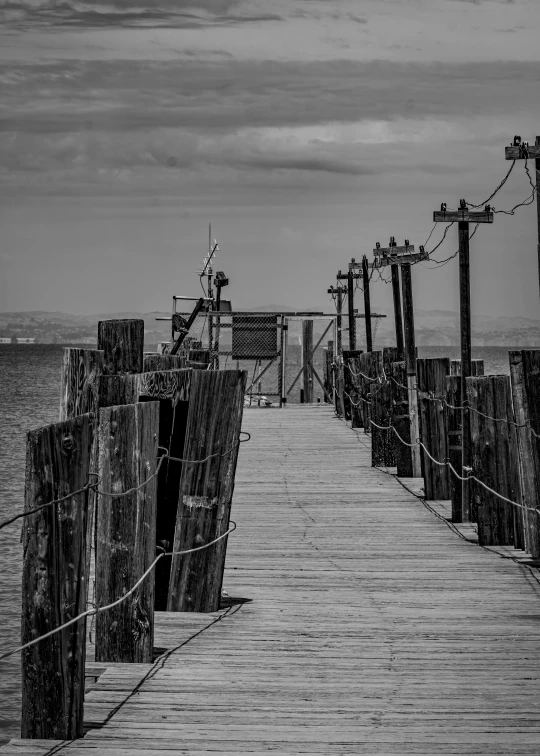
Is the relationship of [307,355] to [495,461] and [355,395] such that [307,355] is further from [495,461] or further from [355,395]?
[495,461]

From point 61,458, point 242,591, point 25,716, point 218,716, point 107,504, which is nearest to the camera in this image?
point 61,458

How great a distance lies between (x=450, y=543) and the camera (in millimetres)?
10875

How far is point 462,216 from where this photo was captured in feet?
45.2

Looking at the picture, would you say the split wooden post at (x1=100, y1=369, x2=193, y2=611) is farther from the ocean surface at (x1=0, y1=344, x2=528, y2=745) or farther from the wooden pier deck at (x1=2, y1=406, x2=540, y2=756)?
the ocean surface at (x1=0, y1=344, x2=528, y2=745)

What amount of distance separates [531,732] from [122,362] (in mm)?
4507

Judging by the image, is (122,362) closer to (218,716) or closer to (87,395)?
(87,395)

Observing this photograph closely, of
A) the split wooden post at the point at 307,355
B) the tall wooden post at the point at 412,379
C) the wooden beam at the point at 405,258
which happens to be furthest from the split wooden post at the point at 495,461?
the split wooden post at the point at 307,355

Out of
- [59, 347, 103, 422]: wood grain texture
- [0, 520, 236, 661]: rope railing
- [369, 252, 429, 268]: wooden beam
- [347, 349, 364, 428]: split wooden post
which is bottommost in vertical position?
[0, 520, 236, 661]: rope railing

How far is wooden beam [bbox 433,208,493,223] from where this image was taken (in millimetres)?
13781

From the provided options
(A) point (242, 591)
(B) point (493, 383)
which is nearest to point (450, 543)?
(B) point (493, 383)

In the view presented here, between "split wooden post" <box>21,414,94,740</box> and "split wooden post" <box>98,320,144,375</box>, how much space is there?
378cm

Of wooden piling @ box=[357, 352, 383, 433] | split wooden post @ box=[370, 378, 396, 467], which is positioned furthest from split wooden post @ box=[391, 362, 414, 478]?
wooden piling @ box=[357, 352, 383, 433]

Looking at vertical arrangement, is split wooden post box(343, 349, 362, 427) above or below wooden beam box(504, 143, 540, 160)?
below

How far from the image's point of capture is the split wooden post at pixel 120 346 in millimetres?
8688
